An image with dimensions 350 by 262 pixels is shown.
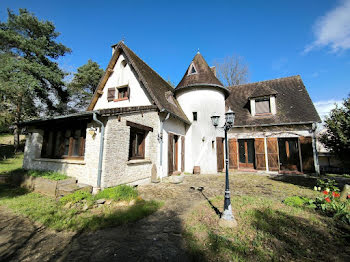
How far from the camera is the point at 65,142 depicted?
731 centimetres

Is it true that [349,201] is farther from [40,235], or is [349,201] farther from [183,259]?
[40,235]

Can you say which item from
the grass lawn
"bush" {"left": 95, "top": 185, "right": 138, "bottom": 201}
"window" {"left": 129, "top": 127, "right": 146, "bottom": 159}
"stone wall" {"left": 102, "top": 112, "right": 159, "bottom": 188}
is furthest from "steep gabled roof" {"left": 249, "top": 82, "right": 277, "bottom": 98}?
"bush" {"left": 95, "top": 185, "right": 138, "bottom": 201}

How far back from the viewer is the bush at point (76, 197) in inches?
194

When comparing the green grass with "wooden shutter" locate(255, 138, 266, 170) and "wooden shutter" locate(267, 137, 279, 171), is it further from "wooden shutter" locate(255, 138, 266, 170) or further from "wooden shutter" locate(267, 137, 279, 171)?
"wooden shutter" locate(267, 137, 279, 171)

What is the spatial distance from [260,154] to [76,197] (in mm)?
11523

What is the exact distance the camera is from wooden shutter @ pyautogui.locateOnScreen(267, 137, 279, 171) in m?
11.2

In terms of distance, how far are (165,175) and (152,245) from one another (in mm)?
5754

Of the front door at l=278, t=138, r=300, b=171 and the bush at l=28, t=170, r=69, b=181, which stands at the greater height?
the front door at l=278, t=138, r=300, b=171

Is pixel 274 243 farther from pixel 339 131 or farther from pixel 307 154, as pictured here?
pixel 307 154

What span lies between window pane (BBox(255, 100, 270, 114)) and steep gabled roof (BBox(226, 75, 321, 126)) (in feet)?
1.90

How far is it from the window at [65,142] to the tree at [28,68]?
8751 mm

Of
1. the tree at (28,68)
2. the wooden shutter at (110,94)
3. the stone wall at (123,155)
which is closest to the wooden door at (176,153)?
the stone wall at (123,155)

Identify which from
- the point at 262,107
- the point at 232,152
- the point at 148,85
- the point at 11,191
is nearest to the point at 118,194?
the point at 11,191

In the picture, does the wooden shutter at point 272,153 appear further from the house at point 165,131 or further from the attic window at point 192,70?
the attic window at point 192,70
